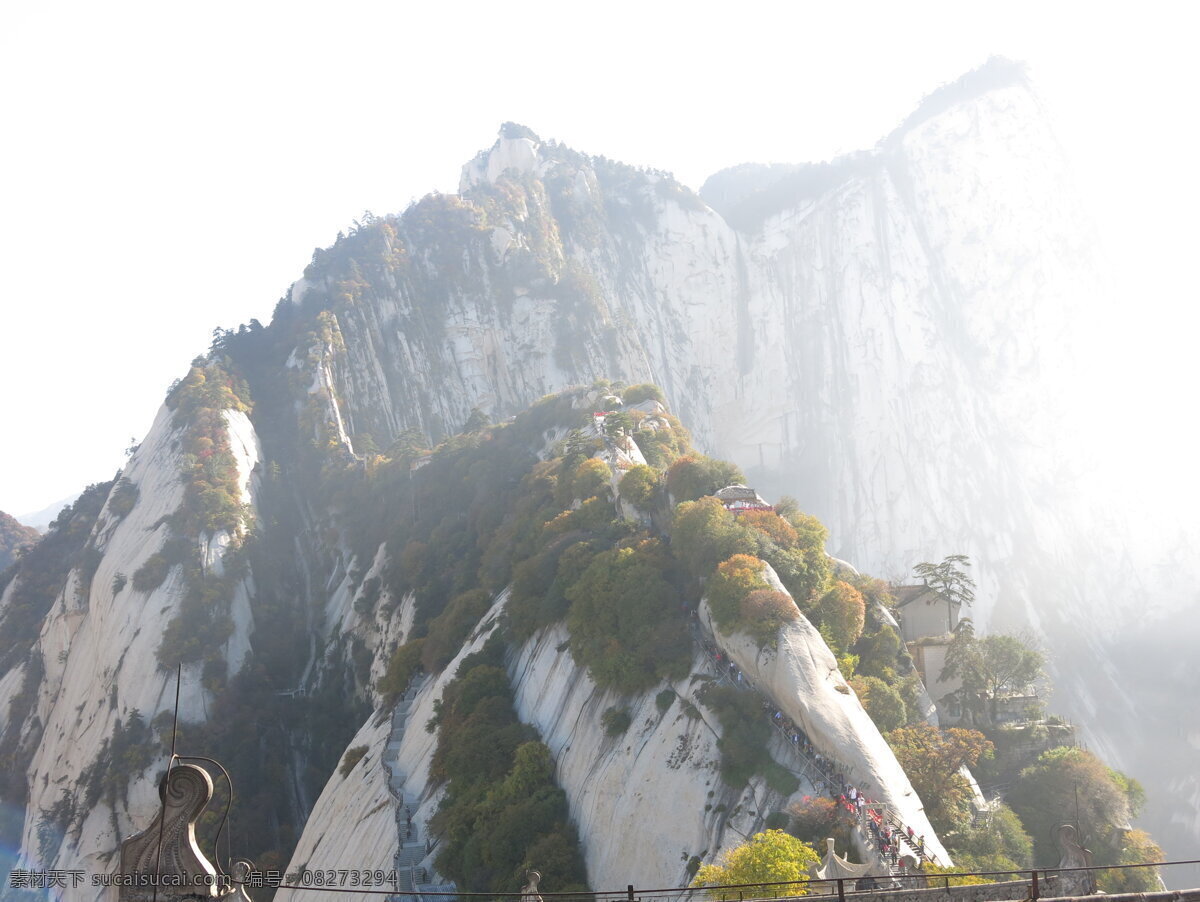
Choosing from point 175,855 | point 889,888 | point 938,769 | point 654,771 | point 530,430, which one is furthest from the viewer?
point 530,430

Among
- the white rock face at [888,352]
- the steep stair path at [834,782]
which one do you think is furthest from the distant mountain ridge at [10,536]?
the steep stair path at [834,782]

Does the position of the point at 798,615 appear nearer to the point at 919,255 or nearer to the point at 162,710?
the point at 162,710

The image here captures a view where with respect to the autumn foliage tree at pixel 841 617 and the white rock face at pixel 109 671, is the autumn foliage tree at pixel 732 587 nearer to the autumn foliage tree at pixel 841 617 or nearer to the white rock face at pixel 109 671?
the autumn foliage tree at pixel 841 617

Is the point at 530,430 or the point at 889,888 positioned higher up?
the point at 530,430

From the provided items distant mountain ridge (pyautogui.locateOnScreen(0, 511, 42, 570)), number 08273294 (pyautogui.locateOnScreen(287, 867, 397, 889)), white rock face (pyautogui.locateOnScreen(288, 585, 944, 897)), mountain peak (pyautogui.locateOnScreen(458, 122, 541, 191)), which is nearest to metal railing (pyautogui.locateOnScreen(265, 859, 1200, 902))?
white rock face (pyautogui.locateOnScreen(288, 585, 944, 897))

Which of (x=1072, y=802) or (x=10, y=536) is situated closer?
(x=1072, y=802)

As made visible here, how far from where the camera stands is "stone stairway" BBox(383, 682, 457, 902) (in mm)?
34062

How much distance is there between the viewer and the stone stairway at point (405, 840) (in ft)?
112

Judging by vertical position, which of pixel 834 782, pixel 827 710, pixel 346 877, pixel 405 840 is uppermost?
pixel 827 710

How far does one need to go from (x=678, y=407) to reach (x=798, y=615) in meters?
75.7

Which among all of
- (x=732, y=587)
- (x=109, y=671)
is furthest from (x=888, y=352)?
(x=109, y=671)

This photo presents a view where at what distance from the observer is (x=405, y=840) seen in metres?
36.8

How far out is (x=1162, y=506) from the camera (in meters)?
94.4

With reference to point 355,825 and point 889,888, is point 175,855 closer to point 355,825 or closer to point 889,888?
point 889,888
